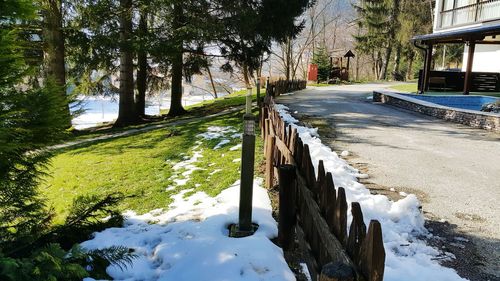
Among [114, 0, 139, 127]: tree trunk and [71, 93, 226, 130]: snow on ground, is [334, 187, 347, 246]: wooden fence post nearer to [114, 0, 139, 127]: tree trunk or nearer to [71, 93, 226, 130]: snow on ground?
[71, 93, 226, 130]: snow on ground

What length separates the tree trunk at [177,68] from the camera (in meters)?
14.5

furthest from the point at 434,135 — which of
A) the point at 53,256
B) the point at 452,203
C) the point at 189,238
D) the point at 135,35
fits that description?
the point at 135,35

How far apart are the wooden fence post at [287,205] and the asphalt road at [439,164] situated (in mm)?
1646

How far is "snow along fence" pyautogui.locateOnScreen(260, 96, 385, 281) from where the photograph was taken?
1992 millimetres

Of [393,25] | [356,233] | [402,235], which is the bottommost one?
[402,235]

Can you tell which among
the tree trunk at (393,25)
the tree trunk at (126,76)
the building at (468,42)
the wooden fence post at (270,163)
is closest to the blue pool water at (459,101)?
the building at (468,42)

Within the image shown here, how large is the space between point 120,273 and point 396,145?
6652 mm

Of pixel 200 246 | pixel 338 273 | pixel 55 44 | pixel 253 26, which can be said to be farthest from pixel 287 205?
pixel 55 44

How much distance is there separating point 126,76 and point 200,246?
1505 centimetres

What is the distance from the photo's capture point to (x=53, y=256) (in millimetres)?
1802

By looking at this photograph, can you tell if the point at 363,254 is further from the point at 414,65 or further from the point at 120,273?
the point at 414,65

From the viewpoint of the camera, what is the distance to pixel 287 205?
392 centimetres

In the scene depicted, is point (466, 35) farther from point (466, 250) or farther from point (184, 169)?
point (466, 250)

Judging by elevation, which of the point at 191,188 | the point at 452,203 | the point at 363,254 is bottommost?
the point at 191,188
